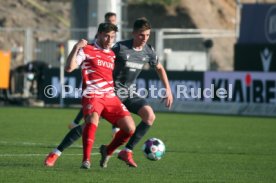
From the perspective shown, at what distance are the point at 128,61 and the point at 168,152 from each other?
95.5 inches

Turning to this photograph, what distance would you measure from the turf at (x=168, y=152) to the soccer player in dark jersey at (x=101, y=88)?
0.58m

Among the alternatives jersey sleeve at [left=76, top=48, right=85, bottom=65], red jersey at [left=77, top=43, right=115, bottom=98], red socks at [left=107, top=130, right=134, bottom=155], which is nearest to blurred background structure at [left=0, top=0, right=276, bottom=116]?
red socks at [left=107, top=130, right=134, bottom=155]

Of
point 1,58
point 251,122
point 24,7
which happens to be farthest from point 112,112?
point 24,7

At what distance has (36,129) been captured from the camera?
70.6ft

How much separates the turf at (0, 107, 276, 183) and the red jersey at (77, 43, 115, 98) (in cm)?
109

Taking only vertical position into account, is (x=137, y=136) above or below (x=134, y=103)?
below

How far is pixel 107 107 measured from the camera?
13.6m

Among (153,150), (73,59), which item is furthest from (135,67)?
(73,59)

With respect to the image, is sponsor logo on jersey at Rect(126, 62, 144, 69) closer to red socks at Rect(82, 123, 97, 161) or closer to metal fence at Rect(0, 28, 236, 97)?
red socks at Rect(82, 123, 97, 161)

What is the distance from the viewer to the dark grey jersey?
48.6ft

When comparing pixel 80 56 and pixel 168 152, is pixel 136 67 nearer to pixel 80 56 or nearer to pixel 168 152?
pixel 80 56

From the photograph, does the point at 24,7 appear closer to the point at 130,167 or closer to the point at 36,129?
the point at 36,129

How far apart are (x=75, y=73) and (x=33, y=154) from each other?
15.4m

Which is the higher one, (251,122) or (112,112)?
(112,112)
